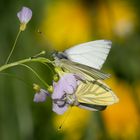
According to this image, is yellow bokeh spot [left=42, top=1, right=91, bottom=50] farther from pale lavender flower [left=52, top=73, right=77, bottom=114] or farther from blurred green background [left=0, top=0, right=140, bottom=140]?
pale lavender flower [left=52, top=73, right=77, bottom=114]

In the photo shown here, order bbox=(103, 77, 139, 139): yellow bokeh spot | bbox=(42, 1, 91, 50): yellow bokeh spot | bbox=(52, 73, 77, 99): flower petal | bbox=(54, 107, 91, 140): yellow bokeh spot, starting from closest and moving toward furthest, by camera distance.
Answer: bbox=(52, 73, 77, 99): flower petal
bbox=(54, 107, 91, 140): yellow bokeh spot
bbox=(103, 77, 139, 139): yellow bokeh spot
bbox=(42, 1, 91, 50): yellow bokeh spot

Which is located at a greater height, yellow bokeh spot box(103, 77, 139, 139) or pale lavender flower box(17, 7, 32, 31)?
pale lavender flower box(17, 7, 32, 31)

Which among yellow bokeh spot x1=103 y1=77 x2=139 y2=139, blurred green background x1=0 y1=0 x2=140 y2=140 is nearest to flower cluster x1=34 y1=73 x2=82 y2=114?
blurred green background x1=0 y1=0 x2=140 y2=140

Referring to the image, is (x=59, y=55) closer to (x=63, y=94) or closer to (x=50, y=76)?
(x=63, y=94)

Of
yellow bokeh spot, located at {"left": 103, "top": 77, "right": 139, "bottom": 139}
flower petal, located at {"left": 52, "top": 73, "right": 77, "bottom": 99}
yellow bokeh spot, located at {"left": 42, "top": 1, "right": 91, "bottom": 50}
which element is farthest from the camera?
yellow bokeh spot, located at {"left": 42, "top": 1, "right": 91, "bottom": 50}

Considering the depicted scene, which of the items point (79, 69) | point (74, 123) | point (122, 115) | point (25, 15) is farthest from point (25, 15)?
point (122, 115)

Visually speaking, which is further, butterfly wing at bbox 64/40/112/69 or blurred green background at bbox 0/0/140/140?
blurred green background at bbox 0/0/140/140

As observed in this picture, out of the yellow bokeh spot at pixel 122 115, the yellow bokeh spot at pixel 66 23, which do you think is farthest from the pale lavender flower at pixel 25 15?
the yellow bokeh spot at pixel 66 23

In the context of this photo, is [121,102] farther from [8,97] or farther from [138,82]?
[8,97]
